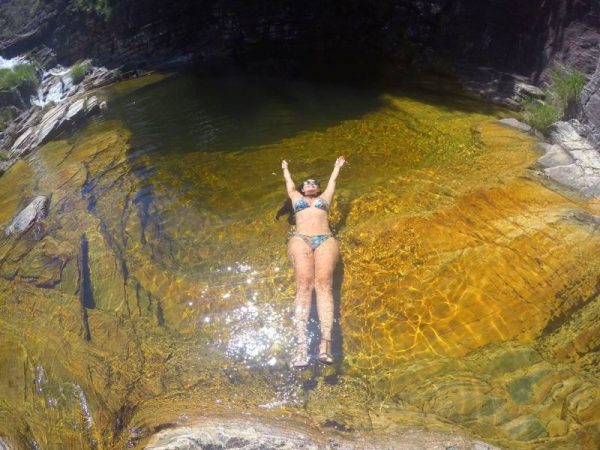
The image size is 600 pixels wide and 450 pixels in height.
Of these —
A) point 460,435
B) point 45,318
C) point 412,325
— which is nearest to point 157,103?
point 45,318

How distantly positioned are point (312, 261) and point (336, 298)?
540 millimetres

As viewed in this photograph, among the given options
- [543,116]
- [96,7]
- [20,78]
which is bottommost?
[20,78]

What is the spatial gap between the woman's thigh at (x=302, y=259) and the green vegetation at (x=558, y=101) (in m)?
5.63

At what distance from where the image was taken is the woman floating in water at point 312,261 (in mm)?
4539

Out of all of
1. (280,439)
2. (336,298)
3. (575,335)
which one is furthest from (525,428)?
(336,298)

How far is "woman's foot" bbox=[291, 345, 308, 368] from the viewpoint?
4.34 m

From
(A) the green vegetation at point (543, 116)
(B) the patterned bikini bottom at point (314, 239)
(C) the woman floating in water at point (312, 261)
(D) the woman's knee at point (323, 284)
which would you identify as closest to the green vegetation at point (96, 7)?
(C) the woman floating in water at point (312, 261)

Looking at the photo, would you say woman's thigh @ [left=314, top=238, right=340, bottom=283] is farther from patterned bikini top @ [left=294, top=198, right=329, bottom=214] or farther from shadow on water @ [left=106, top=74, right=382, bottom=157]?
shadow on water @ [left=106, top=74, right=382, bottom=157]

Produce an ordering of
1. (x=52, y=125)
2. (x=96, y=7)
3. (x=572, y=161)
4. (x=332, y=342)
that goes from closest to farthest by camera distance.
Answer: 1. (x=332, y=342)
2. (x=572, y=161)
3. (x=52, y=125)
4. (x=96, y=7)

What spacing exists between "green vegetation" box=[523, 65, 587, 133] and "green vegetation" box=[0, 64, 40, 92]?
2014cm

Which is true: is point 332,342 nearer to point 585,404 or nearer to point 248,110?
point 585,404

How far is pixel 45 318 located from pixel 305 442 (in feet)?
12.5

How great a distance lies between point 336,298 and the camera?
16.9 ft

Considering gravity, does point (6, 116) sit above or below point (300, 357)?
below
